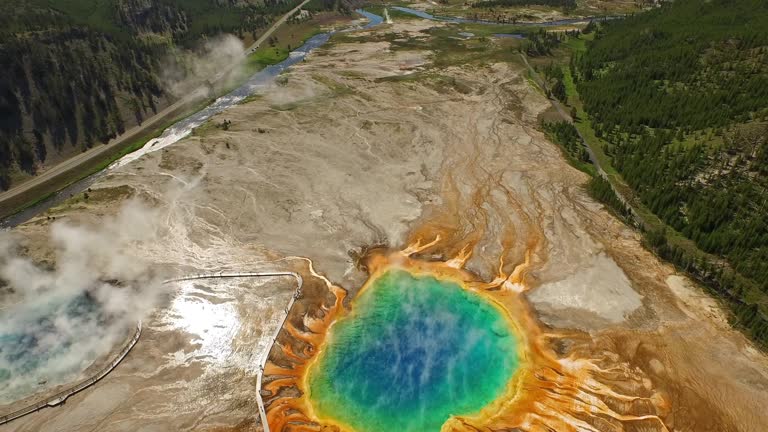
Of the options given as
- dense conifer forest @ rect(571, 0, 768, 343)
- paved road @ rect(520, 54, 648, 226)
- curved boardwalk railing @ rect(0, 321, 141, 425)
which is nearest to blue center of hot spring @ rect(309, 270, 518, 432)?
curved boardwalk railing @ rect(0, 321, 141, 425)

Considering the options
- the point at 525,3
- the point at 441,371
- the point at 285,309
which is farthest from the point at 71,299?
the point at 525,3

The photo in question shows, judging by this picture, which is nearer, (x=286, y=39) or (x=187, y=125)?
(x=187, y=125)

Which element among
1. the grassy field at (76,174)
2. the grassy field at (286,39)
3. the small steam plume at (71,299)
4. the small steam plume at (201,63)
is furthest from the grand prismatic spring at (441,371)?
the grassy field at (286,39)

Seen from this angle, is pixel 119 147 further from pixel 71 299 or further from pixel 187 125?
pixel 71 299

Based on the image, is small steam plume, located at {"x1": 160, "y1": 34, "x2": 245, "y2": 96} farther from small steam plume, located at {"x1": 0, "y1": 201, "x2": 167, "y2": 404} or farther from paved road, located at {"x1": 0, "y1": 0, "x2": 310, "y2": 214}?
small steam plume, located at {"x1": 0, "y1": 201, "x2": 167, "y2": 404}

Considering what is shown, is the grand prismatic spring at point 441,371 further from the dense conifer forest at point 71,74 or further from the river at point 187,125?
the dense conifer forest at point 71,74
